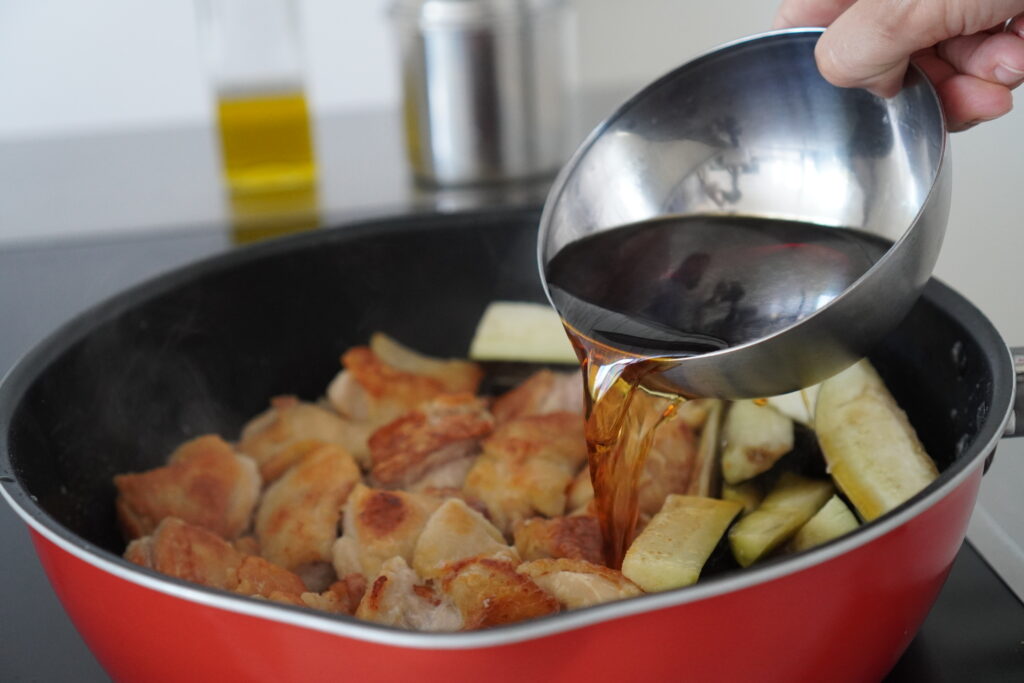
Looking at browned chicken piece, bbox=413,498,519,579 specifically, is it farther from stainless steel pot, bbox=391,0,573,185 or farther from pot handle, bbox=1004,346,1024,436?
stainless steel pot, bbox=391,0,573,185

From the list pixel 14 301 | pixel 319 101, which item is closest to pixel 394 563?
pixel 14 301

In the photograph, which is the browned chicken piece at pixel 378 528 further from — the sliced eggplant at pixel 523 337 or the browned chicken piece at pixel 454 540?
the sliced eggplant at pixel 523 337

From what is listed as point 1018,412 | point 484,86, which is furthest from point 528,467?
point 484,86

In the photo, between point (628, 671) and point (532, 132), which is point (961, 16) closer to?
point (628, 671)

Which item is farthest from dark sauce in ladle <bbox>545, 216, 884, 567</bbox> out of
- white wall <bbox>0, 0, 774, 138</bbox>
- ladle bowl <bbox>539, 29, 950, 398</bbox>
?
white wall <bbox>0, 0, 774, 138</bbox>

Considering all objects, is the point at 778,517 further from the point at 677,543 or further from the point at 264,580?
the point at 264,580

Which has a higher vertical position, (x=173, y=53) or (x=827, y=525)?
(x=173, y=53)
